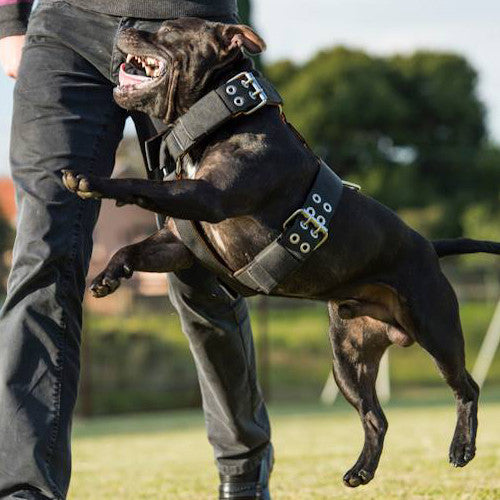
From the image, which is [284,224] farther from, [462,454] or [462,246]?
[462,454]

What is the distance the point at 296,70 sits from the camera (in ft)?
174

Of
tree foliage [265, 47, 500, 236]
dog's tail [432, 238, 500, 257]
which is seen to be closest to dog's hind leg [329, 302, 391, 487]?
dog's tail [432, 238, 500, 257]

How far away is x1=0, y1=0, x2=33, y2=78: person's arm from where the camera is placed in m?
4.05

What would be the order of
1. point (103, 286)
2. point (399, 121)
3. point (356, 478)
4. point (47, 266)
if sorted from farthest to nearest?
point (399, 121)
point (356, 478)
point (47, 266)
point (103, 286)

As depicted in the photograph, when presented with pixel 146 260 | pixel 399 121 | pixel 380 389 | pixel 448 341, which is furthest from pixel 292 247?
pixel 399 121

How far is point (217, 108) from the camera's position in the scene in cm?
356

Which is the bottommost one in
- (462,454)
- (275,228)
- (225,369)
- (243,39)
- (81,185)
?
(462,454)

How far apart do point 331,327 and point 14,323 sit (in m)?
1.12

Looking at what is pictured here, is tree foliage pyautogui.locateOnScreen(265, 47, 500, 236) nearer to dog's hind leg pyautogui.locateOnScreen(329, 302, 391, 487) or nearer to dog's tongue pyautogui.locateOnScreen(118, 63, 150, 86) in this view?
dog's hind leg pyautogui.locateOnScreen(329, 302, 391, 487)

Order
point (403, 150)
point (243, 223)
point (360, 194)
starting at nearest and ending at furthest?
point (243, 223), point (360, 194), point (403, 150)

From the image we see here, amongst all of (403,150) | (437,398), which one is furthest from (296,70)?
(437,398)

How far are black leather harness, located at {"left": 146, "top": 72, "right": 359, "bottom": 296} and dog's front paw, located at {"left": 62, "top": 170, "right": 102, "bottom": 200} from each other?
42cm

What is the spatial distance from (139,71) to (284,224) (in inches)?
25.6

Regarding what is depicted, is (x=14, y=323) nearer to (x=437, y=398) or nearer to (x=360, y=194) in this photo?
(x=360, y=194)
